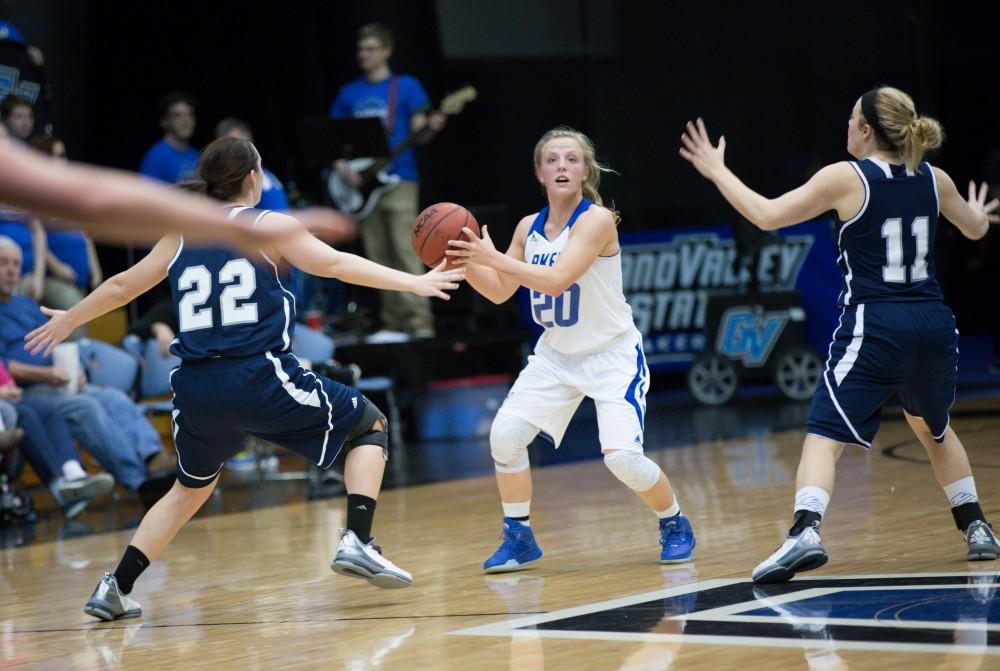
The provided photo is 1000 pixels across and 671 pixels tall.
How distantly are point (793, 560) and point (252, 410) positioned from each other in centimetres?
183

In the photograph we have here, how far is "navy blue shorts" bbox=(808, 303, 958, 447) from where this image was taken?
15.1 feet

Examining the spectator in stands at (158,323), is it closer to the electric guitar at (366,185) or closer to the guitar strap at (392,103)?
the electric guitar at (366,185)

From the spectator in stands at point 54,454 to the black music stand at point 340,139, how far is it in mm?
3787

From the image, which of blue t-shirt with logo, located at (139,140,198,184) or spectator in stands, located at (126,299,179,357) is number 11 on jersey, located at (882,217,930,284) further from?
blue t-shirt with logo, located at (139,140,198,184)

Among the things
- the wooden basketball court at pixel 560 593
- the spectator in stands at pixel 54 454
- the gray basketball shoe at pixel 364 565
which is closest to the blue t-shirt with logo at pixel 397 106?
the spectator in stands at pixel 54 454

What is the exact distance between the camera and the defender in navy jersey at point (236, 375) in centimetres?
468

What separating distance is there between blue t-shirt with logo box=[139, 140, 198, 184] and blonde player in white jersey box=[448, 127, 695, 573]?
18.7 feet

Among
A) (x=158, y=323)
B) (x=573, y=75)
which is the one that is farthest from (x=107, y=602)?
(x=573, y=75)

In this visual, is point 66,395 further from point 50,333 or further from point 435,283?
point 435,283

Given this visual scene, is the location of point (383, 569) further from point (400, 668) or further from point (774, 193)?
point (774, 193)

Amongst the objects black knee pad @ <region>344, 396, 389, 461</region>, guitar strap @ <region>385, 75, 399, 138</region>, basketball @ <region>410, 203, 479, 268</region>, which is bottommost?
black knee pad @ <region>344, 396, 389, 461</region>

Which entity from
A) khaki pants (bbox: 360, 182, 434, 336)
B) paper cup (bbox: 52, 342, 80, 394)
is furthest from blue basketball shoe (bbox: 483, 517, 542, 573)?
khaki pants (bbox: 360, 182, 434, 336)

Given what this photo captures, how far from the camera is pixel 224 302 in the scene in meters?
4.70

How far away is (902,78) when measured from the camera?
1246cm
